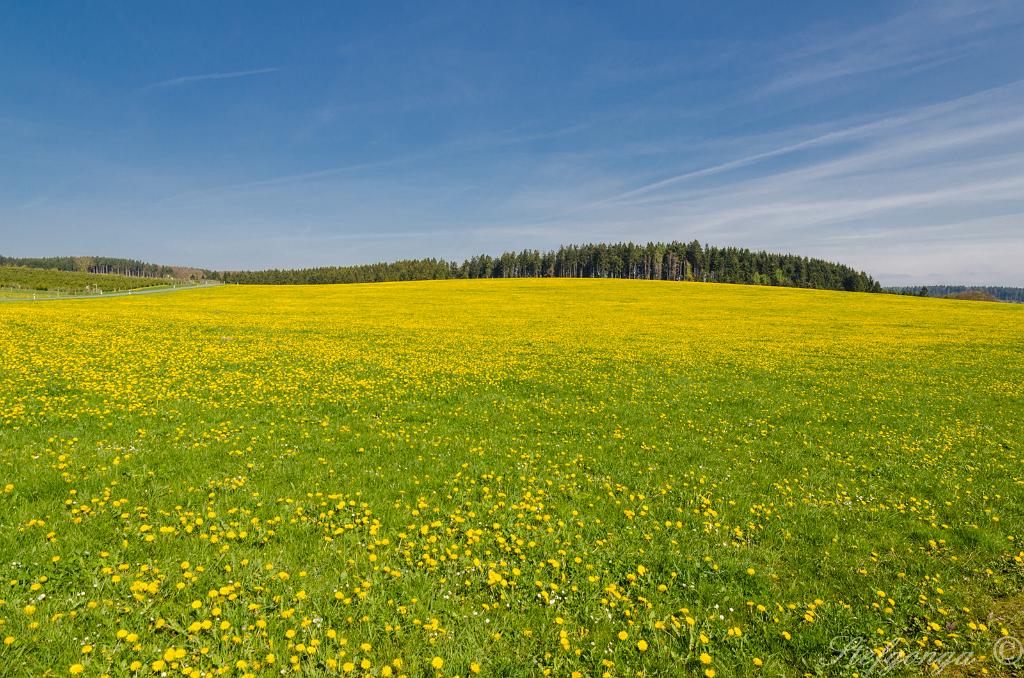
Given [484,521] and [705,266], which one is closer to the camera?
[484,521]

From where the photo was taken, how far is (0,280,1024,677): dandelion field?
5.64 metres

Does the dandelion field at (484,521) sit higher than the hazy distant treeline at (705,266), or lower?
lower

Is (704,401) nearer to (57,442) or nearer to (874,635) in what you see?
(874,635)

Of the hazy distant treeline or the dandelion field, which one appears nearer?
the dandelion field

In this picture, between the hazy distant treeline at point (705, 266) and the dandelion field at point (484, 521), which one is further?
the hazy distant treeline at point (705, 266)

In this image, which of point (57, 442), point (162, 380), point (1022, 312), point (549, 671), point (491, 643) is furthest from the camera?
point (1022, 312)

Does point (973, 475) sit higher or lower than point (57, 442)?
lower

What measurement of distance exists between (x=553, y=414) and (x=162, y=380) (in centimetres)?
1520

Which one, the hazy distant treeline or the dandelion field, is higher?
the hazy distant treeline

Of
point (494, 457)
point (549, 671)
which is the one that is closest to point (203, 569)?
point (549, 671)

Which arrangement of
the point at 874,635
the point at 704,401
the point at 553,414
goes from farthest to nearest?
the point at 704,401, the point at 553,414, the point at 874,635

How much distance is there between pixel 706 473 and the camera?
11.4 meters

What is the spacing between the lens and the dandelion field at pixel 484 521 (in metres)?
5.64

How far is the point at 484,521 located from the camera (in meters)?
8.55
